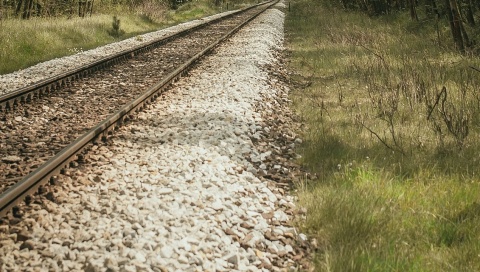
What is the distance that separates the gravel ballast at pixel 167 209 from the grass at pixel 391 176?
37 centimetres

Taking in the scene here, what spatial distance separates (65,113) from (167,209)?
3.59 meters

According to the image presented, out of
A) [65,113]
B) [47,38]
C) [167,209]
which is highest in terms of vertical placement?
[167,209]

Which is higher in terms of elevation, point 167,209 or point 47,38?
point 167,209

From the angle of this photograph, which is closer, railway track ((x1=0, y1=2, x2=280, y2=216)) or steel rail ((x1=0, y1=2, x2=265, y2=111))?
railway track ((x1=0, y1=2, x2=280, y2=216))

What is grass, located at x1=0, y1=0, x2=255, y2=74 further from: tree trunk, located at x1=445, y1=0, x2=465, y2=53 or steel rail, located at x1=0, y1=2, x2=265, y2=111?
tree trunk, located at x1=445, y1=0, x2=465, y2=53

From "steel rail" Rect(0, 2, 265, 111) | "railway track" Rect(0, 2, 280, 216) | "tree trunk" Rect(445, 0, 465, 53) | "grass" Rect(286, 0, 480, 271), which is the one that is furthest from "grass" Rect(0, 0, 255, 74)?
"tree trunk" Rect(445, 0, 465, 53)

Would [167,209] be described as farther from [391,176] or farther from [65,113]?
[65,113]

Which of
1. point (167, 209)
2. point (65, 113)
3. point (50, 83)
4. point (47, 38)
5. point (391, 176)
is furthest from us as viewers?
point (47, 38)

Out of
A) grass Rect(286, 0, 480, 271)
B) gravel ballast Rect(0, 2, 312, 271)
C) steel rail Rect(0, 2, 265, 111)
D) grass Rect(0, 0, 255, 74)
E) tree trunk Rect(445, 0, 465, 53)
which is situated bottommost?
grass Rect(0, 0, 255, 74)

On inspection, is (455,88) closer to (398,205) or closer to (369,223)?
(398,205)

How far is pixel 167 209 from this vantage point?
3650 mm

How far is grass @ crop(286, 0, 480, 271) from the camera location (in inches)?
128

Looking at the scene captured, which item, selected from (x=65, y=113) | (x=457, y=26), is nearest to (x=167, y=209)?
(x=65, y=113)

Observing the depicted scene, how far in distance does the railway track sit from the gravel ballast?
212 millimetres
